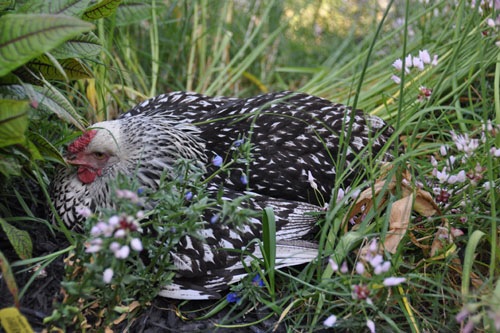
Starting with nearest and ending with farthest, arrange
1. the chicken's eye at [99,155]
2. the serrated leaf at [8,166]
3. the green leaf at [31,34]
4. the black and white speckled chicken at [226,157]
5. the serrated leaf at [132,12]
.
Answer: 1. the green leaf at [31,34]
2. the serrated leaf at [8,166]
3. the black and white speckled chicken at [226,157]
4. the chicken's eye at [99,155]
5. the serrated leaf at [132,12]

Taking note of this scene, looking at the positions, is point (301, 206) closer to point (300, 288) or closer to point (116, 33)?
point (300, 288)

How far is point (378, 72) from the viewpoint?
130 inches

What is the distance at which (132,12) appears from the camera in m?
2.92

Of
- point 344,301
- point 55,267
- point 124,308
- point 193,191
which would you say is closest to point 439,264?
point 344,301

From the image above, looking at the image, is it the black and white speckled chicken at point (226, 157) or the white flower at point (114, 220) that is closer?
the white flower at point (114, 220)

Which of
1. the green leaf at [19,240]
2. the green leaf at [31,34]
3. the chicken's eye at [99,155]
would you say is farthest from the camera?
the chicken's eye at [99,155]

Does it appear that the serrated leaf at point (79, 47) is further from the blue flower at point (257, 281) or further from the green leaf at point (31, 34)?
the blue flower at point (257, 281)

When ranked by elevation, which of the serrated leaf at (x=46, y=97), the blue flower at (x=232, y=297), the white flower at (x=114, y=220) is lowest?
the blue flower at (x=232, y=297)

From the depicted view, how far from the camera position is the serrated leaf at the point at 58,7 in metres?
1.89

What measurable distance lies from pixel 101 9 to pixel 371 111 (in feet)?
4.73

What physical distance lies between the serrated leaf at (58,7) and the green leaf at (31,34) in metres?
0.23

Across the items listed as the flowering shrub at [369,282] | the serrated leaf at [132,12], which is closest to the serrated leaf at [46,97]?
the flowering shrub at [369,282]

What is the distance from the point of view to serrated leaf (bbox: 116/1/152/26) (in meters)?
2.89

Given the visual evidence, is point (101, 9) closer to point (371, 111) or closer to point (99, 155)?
point (99, 155)
